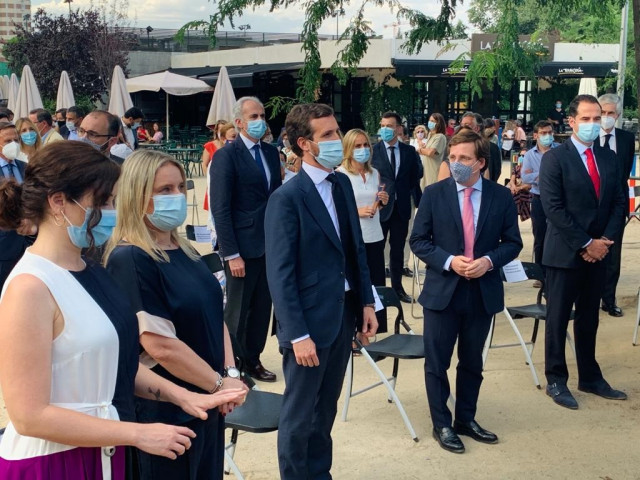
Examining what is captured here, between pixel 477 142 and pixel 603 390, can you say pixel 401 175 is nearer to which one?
pixel 603 390

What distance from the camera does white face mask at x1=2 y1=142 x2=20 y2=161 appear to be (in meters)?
6.73

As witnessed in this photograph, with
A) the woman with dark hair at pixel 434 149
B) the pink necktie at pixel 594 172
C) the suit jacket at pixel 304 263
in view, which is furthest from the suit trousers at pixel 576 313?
the woman with dark hair at pixel 434 149

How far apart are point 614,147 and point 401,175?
7.20 feet

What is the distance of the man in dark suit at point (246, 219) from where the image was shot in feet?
19.8

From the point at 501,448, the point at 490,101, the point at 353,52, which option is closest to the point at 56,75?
the point at 490,101

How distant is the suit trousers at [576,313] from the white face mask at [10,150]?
4376 millimetres

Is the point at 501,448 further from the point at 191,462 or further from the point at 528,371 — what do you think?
the point at 191,462

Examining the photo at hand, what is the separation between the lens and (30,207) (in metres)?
2.37

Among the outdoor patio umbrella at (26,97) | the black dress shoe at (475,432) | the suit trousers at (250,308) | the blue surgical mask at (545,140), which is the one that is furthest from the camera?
the outdoor patio umbrella at (26,97)

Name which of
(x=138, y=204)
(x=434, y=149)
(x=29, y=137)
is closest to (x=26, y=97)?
(x=29, y=137)

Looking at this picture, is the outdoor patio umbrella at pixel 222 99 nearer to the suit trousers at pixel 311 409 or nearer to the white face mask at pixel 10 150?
the white face mask at pixel 10 150

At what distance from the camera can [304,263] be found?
158 inches

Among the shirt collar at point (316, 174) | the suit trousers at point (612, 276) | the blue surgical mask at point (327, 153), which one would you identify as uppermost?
the blue surgical mask at point (327, 153)

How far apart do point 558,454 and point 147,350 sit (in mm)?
3102
